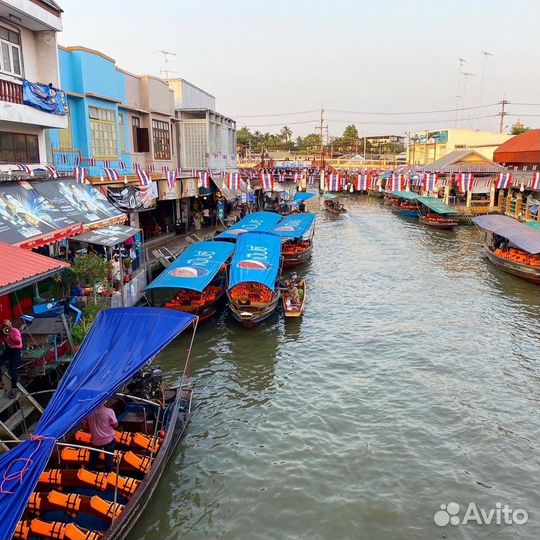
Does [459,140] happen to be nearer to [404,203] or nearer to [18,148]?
[404,203]

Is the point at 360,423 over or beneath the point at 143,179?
beneath

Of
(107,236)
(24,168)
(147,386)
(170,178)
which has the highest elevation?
(24,168)

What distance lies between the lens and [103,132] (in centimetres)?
2450

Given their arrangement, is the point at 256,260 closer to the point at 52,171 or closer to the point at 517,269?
the point at 52,171

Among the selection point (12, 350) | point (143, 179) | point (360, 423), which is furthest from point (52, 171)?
point (360, 423)

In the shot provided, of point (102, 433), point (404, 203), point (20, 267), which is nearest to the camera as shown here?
point (102, 433)

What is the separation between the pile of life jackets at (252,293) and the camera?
19.3 meters

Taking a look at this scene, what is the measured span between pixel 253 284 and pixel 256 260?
1.03 m

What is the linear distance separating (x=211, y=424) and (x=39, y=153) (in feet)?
43.7

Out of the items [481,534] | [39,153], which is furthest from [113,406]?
[39,153]

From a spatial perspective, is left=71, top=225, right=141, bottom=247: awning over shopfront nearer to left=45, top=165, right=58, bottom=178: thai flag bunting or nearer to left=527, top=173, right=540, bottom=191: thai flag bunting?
left=45, top=165, right=58, bottom=178: thai flag bunting

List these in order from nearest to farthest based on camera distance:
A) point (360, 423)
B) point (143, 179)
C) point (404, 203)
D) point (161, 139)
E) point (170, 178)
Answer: point (360, 423) → point (143, 179) → point (170, 178) → point (161, 139) → point (404, 203)

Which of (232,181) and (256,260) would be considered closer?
(256,260)

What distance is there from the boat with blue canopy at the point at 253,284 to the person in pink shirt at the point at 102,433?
8.92 meters
